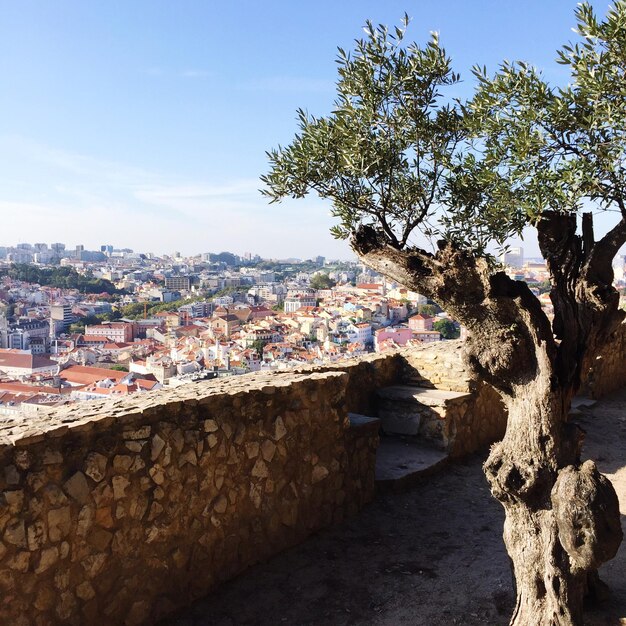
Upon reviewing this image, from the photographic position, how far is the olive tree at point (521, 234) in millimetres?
3742

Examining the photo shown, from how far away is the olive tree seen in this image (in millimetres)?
3742

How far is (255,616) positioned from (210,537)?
663 millimetres

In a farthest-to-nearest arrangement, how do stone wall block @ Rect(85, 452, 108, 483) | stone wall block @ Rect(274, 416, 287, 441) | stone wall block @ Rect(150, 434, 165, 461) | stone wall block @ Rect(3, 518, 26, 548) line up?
stone wall block @ Rect(274, 416, 287, 441) → stone wall block @ Rect(150, 434, 165, 461) → stone wall block @ Rect(85, 452, 108, 483) → stone wall block @ Rect(3, 518, 26, 548)

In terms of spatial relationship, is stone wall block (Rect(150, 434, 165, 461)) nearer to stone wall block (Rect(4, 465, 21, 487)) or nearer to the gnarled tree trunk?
stone wall block (Rect(4, 465, 21, 487))

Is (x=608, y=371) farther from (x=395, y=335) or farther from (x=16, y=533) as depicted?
(x=395, y=335)

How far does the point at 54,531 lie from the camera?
3654mm

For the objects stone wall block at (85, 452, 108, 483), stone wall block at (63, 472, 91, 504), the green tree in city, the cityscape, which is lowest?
the cityscape

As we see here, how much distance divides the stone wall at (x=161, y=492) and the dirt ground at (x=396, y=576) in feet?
0.77

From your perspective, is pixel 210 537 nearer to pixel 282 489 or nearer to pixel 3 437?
pixel 282 489

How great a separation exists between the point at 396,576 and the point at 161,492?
6.71 ft

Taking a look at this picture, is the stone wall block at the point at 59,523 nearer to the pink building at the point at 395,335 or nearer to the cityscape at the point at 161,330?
the cityscape at the point at 161,330

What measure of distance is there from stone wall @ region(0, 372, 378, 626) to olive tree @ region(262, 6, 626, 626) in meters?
1.70

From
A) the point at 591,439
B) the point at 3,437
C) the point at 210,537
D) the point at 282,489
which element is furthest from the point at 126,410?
the point at 591,439

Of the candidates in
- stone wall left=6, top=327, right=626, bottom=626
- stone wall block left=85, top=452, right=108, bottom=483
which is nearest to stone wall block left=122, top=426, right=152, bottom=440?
stone wall left=6, top=327, right=626, bottom=626
